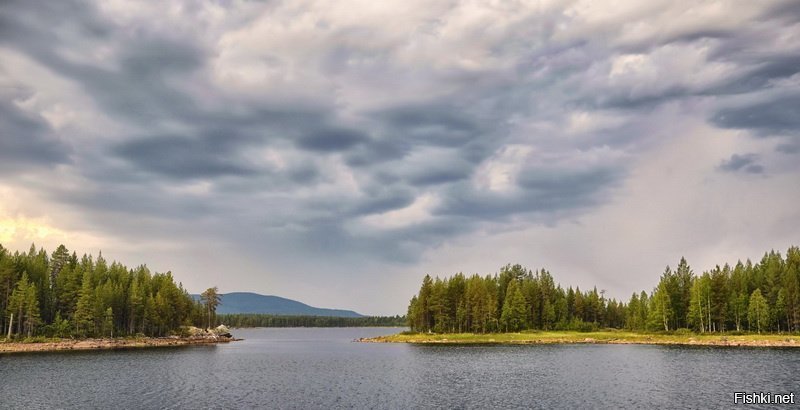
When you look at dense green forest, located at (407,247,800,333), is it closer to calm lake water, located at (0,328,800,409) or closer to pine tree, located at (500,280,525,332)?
pine tree, located at (500,280,525,332)

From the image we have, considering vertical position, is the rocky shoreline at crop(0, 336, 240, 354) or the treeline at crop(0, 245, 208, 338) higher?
the treeline at crop(0, 245, 208, 338)

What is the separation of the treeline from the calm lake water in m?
37.9

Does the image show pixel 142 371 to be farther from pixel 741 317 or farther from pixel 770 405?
pixel 741 317

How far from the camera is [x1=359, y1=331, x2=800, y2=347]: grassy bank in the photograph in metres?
138

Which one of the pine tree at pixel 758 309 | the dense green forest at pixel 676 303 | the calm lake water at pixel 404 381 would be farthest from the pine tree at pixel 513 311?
the calm lake water at pixel 404 381

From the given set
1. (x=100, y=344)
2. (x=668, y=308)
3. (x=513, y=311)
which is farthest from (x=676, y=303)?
(x=100, y=344)

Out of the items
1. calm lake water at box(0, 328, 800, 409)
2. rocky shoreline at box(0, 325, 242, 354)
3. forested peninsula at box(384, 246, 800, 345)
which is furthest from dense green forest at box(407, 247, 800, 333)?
rocky shoreline at box(0, 325, 242, 354)

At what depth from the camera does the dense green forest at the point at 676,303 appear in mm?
157625

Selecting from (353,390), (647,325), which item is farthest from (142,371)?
(647,325)

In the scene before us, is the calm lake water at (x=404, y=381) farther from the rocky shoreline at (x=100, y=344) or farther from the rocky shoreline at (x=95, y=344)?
the rocky shoreline at (x=100, y=344)

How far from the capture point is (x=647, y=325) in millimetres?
181875

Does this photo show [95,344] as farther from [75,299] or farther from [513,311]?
[513,311]

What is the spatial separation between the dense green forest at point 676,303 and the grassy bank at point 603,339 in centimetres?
757

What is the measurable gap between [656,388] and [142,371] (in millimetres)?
74667
